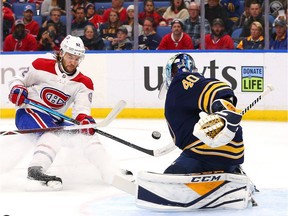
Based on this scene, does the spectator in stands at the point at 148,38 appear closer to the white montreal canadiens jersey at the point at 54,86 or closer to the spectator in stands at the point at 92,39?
the spectator in stands at the point at 92,39

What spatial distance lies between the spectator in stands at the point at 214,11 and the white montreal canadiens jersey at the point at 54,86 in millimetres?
3527

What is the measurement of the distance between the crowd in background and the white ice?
1320 mm

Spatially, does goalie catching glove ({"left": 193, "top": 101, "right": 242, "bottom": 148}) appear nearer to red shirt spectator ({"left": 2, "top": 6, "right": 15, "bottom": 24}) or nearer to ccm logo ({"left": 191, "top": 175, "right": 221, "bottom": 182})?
ccm logo ({"left": 191, "top": 175, "right": 221, "bottom": 182})

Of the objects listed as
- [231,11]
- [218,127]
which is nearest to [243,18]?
A: [231,11]

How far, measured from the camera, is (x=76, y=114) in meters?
5.30

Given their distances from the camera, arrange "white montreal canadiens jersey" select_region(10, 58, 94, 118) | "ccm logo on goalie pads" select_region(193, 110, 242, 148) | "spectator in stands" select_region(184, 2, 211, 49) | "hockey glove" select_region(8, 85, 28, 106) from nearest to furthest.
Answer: "ccm logo on goalie pads" select_region(193, 110, 242, 148), "hockey glove" select_region(8, 85, 28, 106), "white montreal canadiens jersey" select_region(10, 58, 94, 118), "spectator in stands" select_region(184, 2, 211, 49)

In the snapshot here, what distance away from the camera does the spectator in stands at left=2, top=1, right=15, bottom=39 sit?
30.0 ft

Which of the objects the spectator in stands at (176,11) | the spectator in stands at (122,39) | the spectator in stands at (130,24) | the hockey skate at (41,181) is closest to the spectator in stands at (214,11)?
the spectator in stands at (176,11)

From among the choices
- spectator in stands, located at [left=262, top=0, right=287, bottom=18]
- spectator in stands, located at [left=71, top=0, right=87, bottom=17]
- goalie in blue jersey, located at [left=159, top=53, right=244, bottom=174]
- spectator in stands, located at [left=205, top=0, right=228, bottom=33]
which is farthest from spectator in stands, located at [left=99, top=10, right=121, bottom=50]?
goalie in blue jersey, located at [left=159, top=53, right=244, bottom=174]

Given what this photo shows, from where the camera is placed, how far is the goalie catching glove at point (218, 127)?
357 cm

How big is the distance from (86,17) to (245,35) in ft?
5.60

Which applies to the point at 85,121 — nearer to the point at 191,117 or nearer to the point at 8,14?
the point at 191,117

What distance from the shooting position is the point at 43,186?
4742 millimetres

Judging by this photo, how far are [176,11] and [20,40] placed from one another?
A: 1717mm
